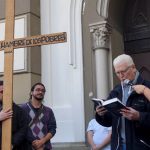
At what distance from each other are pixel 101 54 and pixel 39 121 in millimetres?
1939

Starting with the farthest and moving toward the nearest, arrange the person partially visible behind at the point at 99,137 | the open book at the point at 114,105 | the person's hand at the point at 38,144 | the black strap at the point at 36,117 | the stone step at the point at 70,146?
the stone step at the point at 70,146
the person partially visible behind at the point at 99,137
the black strap at the point at 36,117
the person's hand at the point at 38,144
the open book at the point at 114,105

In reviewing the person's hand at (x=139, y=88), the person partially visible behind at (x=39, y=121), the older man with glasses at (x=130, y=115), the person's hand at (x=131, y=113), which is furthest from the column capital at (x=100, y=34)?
the person's hand at (x=131, y=113)

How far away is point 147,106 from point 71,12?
359cm

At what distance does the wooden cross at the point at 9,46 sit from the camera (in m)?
3.86

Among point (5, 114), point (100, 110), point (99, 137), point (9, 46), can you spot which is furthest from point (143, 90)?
point (99, 137)

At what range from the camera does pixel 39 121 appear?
15.1 ft

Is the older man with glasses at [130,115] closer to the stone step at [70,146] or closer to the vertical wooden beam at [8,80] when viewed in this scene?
the vertical wooden beam at [8,80]

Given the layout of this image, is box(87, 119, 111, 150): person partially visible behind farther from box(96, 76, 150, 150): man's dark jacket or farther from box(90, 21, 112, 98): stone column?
box(96, 76, 150, 150): man's dark jacket

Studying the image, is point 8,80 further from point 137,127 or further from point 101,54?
point 101,54

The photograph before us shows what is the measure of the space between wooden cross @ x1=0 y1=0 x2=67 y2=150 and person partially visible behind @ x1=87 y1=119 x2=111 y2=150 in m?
1.36

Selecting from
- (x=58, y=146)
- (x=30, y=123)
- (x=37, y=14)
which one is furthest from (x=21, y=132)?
(x=37, y=14)

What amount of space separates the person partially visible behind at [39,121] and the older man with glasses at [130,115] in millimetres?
1322

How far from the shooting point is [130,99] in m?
3.22

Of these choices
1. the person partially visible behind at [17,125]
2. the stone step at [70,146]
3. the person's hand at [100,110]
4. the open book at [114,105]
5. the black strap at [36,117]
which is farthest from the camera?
the stone step at [70,146]
